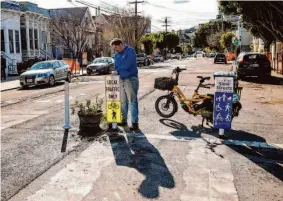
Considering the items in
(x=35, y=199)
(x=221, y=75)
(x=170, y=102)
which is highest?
(x=221, y=75)

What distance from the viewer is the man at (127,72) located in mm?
7641

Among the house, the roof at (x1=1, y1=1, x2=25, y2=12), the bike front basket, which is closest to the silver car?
the house

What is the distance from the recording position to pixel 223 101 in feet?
23.3

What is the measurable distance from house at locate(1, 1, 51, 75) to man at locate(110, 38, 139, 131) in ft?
78.2

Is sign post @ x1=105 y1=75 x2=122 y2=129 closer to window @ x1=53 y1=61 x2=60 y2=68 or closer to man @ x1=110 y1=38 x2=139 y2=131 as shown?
man @ x1=110 y1=38 x2=139 y2=131

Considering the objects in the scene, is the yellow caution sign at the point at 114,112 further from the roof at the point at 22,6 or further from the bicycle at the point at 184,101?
the roof at the point at 22,6

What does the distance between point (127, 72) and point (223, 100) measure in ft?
7.06

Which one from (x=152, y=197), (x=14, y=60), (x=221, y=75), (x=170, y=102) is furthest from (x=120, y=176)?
(x=14, y=60)

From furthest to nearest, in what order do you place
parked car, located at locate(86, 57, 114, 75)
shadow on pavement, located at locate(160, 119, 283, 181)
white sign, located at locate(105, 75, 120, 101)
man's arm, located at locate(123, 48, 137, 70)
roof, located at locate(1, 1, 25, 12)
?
1. roof, located at locate(1, 1, 25, 12)
2. parked car, located at locate(86, 57, 114, 75)
3. man's arm, located at locate(123, 48, 137, 70)
4. white sign, located at locate(105, 75, 120, 101)
5. shadow on pavement, located at locate(160, 119, 283, 181)

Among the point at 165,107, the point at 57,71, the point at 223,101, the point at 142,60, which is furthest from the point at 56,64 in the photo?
the point at 142,60

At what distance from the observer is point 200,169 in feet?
Result: 17.8

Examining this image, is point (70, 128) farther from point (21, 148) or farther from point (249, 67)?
point (249, 67)

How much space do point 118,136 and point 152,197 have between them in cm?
292

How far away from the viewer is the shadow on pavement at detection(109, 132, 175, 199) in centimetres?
482
